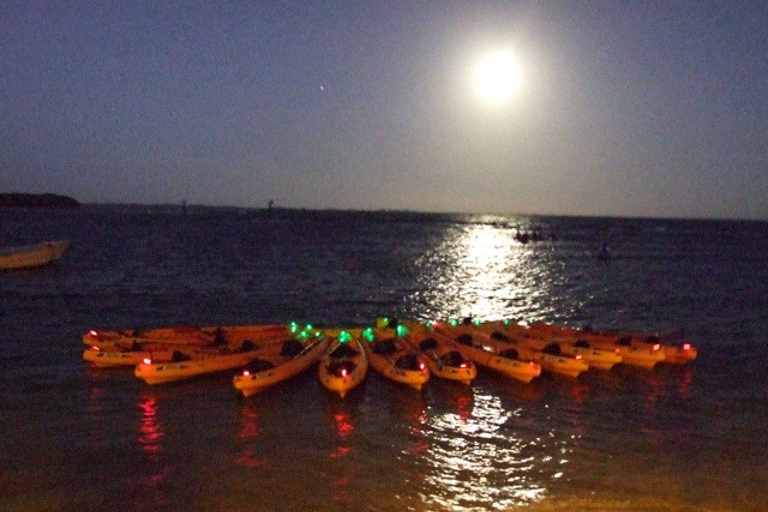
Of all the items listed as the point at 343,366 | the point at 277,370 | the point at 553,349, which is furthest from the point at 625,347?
the point at 277,370

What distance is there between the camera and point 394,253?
247ft

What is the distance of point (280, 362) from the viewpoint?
62.8ft

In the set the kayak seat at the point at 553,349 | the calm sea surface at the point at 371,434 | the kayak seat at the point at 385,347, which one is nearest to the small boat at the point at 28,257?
the calm sea surface at the point at 371,434

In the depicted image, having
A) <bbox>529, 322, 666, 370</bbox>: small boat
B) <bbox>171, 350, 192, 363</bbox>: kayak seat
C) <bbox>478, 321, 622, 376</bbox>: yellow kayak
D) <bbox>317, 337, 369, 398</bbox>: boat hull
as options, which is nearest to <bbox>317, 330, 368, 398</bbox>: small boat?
<bbox>317, 337, 369, 398</bbox>: boat hull

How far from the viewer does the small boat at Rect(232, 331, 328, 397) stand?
17.8 meters

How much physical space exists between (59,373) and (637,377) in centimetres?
1798

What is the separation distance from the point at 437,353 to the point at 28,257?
3835 centimetres

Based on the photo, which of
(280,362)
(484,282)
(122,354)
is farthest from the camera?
(484,282)

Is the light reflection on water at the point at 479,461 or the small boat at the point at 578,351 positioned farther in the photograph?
the small boat at the point at 578,351

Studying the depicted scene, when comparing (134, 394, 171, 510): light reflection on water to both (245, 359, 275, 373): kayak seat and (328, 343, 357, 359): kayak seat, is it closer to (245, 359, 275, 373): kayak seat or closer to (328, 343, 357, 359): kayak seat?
(245, 359, 275, 373): kayak seat

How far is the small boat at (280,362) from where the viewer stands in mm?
17766

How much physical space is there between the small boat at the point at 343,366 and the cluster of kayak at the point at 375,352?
3 cm

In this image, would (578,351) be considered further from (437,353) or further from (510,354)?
(437,353)

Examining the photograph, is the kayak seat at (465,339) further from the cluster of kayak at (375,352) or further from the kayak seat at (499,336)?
the kayak seat at (499,336)
